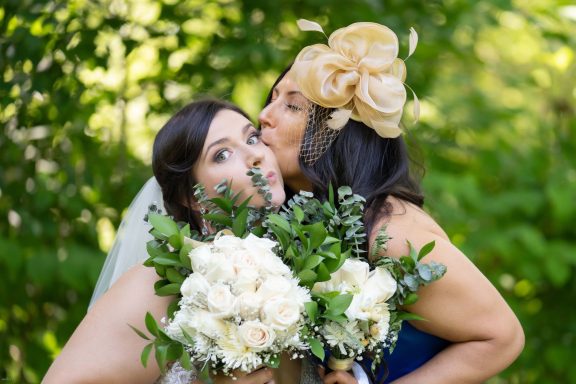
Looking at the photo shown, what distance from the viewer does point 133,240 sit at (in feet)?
13.7

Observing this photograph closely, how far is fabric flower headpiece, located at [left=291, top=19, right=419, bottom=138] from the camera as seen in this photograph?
12.5 feet

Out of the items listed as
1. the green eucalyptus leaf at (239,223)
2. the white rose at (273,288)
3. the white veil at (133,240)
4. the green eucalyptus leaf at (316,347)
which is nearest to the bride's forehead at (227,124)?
the white veil at (133,240)

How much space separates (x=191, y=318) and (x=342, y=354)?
61cm

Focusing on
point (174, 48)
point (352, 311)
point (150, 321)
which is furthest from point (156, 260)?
point (174, 48)

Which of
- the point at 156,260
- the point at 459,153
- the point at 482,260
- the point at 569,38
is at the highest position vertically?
the point at 156,260

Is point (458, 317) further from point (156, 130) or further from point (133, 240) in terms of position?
point (156, 130)

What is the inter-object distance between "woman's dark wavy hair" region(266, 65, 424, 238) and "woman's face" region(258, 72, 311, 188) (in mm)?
42

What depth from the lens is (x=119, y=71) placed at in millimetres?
5859

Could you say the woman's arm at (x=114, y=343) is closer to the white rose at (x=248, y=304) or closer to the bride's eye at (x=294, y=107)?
the white rose at (x=248, y=304)

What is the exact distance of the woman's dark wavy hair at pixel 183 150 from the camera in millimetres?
3818

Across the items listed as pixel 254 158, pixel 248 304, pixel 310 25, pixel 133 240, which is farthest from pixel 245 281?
pixel 310 25

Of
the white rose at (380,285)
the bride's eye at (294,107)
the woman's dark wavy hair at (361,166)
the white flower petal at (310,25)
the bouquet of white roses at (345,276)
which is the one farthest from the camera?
the white flower petal at (310,25)

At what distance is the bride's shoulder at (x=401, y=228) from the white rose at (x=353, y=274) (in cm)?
22

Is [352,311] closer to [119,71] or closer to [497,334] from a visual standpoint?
[497,334]
